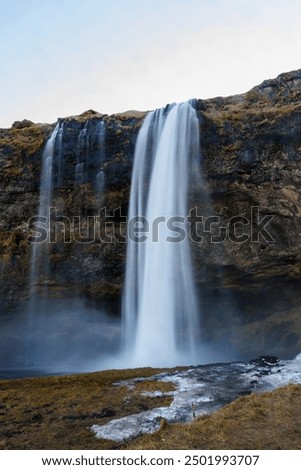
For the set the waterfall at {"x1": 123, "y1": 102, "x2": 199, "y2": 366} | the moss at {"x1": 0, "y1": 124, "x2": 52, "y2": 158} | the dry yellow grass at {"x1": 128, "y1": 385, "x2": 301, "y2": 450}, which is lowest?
the dry yellow grass at {"x1": 128, "y1": 385, "x2": 301, "y2": 450}

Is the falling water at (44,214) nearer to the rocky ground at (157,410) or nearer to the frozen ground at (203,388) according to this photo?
the rocky ground at (157,410)

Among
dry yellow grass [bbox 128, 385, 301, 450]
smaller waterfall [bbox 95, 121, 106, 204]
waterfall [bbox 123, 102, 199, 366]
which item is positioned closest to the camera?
dry yellow grass [bbox 128, 385, 301, 450]

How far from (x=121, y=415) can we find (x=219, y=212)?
18.7 meters

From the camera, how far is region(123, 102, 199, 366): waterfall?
2903 cm

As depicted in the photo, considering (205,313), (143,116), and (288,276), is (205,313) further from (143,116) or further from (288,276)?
(143,116)

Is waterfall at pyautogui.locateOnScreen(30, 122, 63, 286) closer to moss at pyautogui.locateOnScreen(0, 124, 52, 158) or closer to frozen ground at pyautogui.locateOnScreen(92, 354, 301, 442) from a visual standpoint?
moss at pyautogui.locateOnScreen(0, 124, 52, 158)

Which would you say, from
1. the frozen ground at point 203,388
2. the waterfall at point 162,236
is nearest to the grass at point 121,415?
the frozen ground at point 203,388

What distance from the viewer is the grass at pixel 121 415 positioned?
987 cm

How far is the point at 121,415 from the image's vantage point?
12984mm

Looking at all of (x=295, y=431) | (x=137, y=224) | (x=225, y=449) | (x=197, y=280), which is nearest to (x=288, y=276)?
(x=197, y=280)

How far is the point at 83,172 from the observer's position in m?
31.1

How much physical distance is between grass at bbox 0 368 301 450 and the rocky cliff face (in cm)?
1374

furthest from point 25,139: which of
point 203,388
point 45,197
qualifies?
point 203,388

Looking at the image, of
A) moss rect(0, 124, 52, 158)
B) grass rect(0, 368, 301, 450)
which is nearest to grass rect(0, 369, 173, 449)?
grass rect(0, 368, 301, 450)
